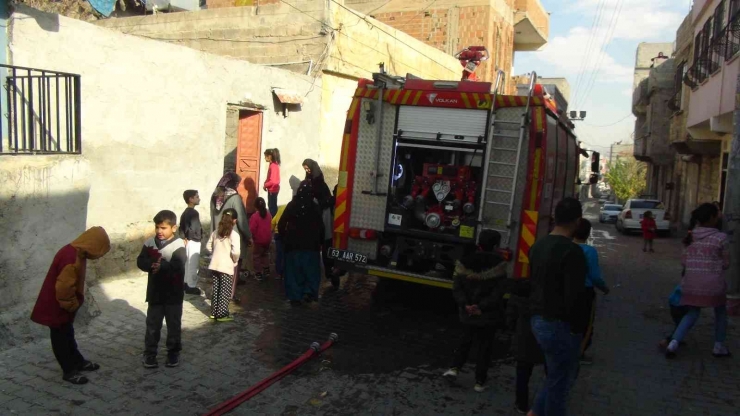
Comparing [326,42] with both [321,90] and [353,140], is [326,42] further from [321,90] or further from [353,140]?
[353,140]

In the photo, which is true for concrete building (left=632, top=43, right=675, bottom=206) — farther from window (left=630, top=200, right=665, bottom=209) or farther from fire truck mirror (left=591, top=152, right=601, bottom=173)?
fire truck mirror (left=591, top=152, right=601, bottom=173)

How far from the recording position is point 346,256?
284 inches

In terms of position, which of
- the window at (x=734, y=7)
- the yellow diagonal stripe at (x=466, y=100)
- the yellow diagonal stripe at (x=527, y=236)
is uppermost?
the window at (x=734, y=7)

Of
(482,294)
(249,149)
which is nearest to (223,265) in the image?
(482,294)

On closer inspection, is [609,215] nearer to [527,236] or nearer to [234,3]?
[234,3]

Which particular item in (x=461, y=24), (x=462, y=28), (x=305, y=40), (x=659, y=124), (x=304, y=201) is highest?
(x=461, y=24)

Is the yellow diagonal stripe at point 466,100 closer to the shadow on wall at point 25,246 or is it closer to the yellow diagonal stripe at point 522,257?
the yellow diagonal stripe at point 522,257

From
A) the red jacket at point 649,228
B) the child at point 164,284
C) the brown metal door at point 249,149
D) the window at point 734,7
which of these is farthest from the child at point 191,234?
the red jacket at point 649,228

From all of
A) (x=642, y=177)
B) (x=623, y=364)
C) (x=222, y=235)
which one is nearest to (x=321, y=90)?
(x=222, y=235)

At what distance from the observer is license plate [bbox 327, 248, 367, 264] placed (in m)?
7.13

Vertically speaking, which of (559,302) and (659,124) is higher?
(659,124)

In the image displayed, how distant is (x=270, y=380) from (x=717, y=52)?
13.6 meters

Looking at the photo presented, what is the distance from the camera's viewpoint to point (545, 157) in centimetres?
671

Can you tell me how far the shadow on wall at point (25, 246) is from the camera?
17.5ft
